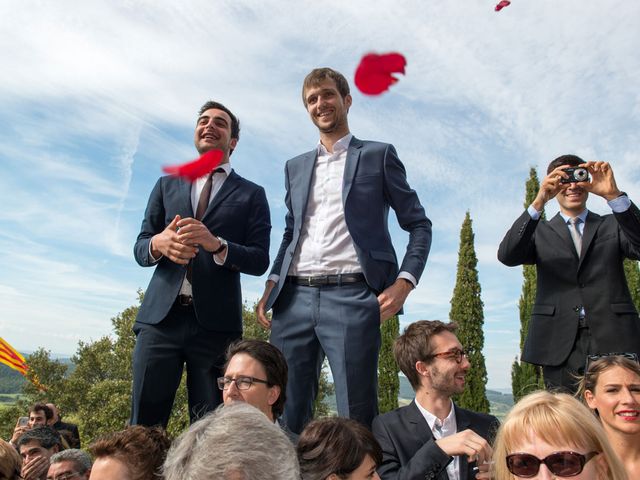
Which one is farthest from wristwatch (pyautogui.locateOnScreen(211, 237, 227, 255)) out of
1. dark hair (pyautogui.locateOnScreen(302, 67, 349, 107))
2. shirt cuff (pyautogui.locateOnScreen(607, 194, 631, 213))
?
shirt cuff (pyautogui.locateOnScreen(607, 194, 631, 213))

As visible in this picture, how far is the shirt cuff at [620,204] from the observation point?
14.1 feet

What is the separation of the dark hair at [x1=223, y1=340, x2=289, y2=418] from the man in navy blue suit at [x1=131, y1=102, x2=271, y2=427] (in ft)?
0.94

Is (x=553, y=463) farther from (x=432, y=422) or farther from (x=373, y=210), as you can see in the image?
(x=373, y=210)

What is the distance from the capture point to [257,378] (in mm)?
3900

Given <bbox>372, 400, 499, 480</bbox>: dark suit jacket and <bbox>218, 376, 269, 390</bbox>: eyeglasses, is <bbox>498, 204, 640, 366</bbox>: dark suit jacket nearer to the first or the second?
<bbox>372, 400, 499, 480</bbox>: dark suit jacket

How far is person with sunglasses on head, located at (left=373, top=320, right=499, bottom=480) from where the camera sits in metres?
3.44

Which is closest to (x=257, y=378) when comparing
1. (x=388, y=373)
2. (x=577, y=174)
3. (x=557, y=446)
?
(x=557, y=446)

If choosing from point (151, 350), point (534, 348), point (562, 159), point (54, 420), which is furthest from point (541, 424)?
point (54, 420)

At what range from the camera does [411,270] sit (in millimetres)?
4070

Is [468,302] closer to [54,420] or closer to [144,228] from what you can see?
[54,420]

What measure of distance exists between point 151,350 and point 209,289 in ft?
1.77

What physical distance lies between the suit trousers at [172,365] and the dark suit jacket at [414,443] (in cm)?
112

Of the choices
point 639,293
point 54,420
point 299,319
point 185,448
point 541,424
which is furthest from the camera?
point 639,293

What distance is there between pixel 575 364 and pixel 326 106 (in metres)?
2.48
